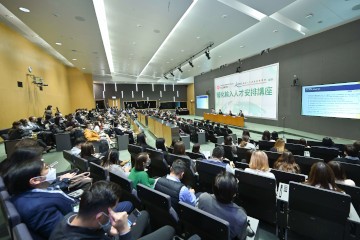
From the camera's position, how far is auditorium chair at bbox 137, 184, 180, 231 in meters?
1.73

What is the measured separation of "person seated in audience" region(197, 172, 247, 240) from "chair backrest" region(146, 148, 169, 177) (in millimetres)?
1919

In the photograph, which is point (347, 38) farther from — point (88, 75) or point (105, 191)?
point (88, 75)

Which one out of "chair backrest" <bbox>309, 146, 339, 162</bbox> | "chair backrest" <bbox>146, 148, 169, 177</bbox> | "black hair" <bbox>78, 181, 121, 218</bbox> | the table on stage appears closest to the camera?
"black hair" <bbox>78, 181, 121, 218</bbox>

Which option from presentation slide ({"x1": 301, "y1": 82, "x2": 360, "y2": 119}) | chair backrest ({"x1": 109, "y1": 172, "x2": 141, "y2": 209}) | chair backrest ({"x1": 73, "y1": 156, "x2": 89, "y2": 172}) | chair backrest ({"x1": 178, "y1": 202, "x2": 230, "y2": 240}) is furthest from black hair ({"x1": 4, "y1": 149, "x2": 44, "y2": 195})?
presentation slide ({"x1": 301, "y1": 82, "x2": 360, "y2": 119})

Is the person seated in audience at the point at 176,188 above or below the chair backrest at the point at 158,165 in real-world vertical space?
above

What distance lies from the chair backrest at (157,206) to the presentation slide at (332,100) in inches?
360

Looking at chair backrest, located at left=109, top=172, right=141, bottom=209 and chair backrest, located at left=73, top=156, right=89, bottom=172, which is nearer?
chair backrest, located at left=109, top=172, right=141, bottom=209

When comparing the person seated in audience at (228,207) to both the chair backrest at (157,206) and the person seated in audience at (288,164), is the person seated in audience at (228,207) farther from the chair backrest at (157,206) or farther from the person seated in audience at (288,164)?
the person seated in audience at (288,164)

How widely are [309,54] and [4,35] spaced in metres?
14.3

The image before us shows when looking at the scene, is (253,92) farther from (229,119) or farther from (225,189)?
(225,189)

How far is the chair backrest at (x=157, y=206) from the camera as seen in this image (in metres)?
1.72

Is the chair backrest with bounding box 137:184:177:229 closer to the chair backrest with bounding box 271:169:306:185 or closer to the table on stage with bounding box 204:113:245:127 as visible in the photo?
the chair backrest with bounding box 271:169:306:185

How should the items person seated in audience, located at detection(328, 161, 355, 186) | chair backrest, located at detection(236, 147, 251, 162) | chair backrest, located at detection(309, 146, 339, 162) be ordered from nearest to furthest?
person seated in audience, located at detection(328, 161, 355, 186)
chair backrest, located at detection(309, 146, 339, 162)
chair backrest, located at detection(236, 147, 251, 162)

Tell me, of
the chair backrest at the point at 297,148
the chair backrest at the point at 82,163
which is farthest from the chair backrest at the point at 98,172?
the chair backrest at the point at 297,148
